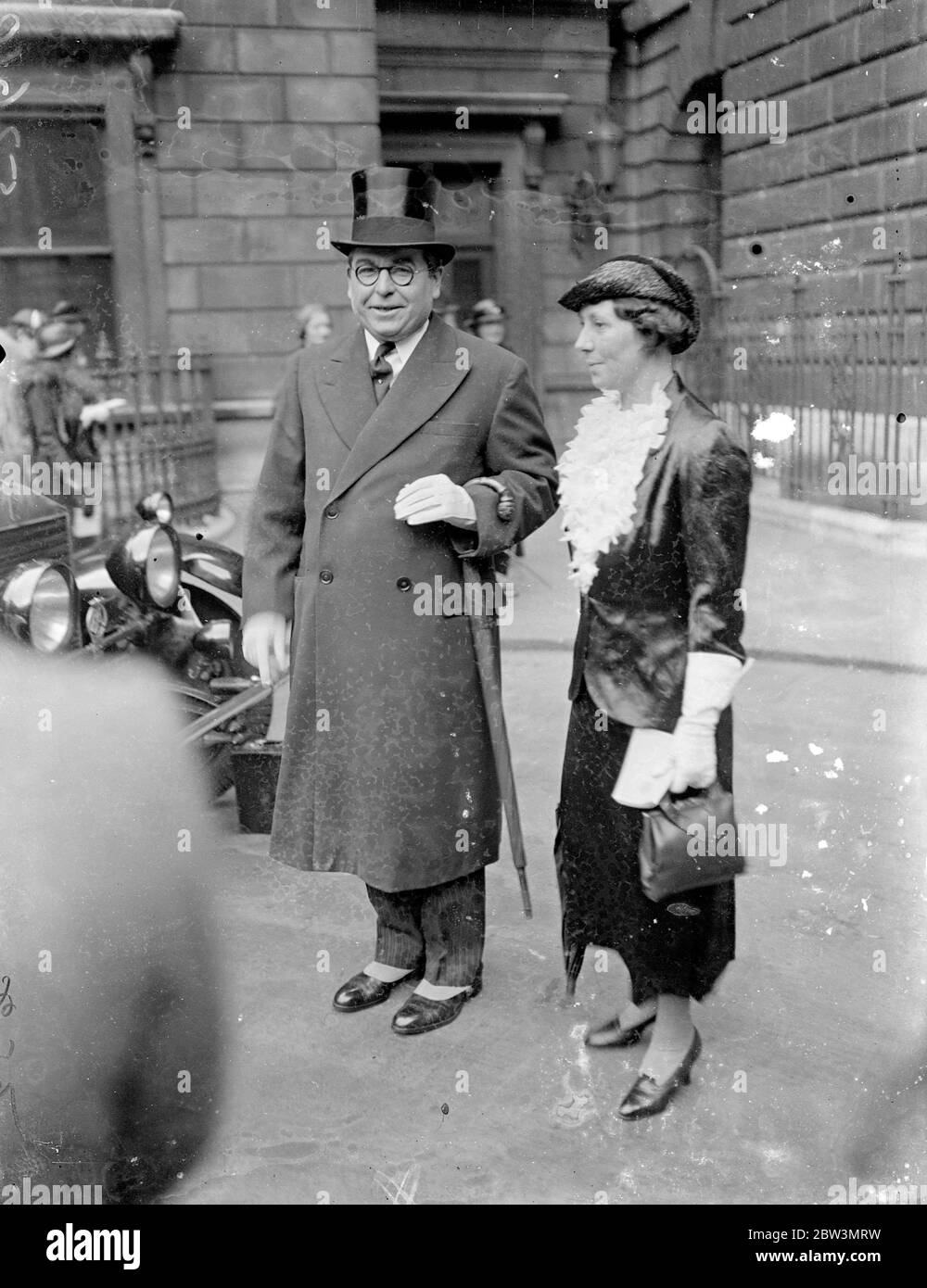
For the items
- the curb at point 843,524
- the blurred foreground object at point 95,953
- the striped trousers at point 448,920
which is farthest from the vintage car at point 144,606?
the curb at point 843,524

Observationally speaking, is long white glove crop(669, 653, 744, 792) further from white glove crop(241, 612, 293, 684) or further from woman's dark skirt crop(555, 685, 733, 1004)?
white glove crop(241, 612, 293, 684)

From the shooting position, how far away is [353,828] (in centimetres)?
274

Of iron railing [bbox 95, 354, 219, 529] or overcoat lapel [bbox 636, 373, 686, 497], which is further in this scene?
iron railing [bbox 95, 354, 219, 529]

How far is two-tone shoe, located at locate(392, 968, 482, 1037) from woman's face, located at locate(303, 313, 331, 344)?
5.90ft

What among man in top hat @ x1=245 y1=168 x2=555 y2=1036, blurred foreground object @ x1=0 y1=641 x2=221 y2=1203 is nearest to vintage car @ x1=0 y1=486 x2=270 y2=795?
blurred foreground object @ x1=0 y1=641 x2=221 y2=1203

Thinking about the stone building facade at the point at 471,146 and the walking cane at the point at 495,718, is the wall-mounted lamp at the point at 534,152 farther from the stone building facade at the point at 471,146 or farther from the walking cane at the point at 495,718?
the walking cane at the point at 495,718

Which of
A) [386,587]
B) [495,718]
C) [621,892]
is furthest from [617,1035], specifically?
[386,587]

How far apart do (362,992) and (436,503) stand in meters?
1.26

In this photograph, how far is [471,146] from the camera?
3035 mm

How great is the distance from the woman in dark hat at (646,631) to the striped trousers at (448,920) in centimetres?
27

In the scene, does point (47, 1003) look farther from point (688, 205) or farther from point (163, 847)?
point (688, 205)

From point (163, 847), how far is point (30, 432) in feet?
4.03

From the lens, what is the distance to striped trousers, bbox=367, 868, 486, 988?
2865 millimetres
